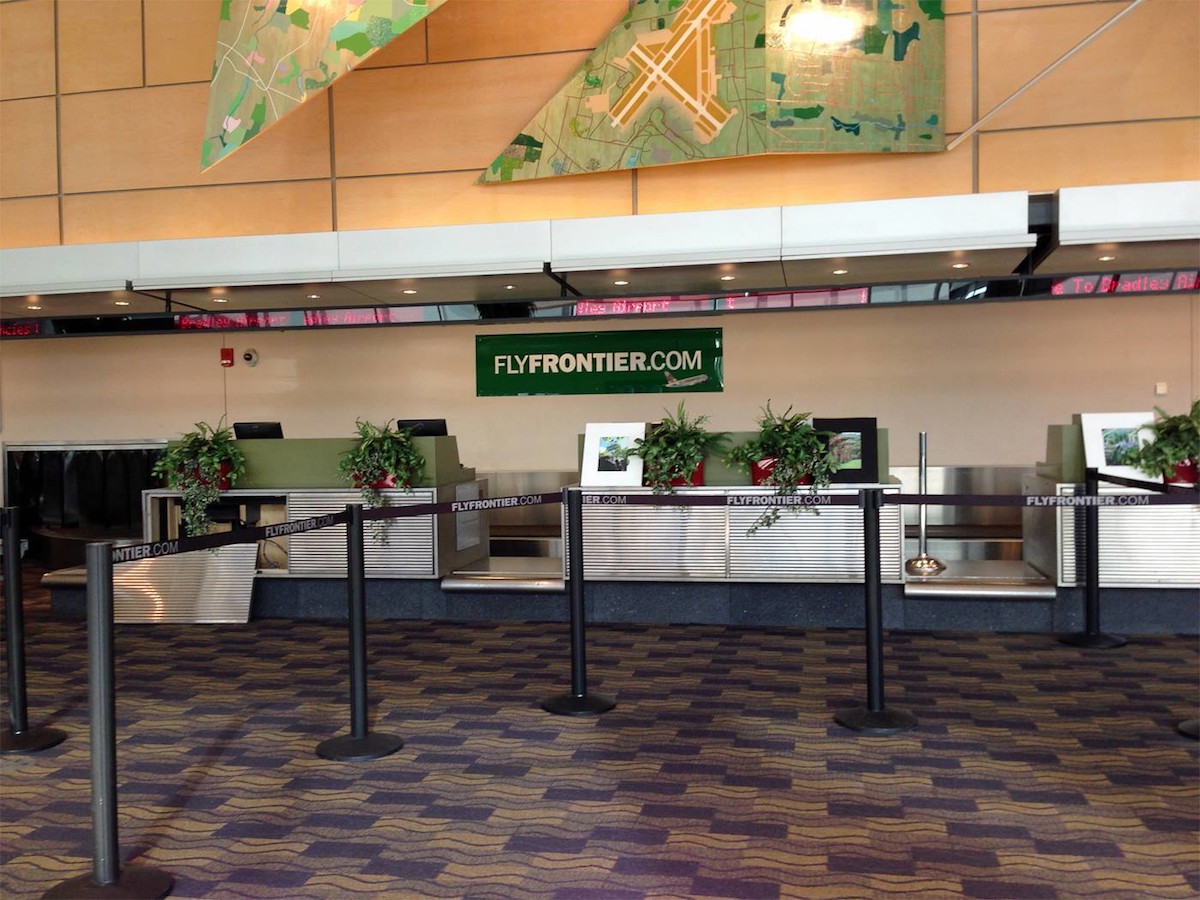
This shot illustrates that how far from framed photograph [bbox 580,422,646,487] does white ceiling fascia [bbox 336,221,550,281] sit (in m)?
1.50

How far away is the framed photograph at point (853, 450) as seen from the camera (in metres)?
6.48

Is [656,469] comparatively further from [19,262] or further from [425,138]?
[19,262]

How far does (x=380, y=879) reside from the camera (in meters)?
3.00

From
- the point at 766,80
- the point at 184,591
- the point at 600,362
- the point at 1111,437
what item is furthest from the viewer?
the point at 600,362

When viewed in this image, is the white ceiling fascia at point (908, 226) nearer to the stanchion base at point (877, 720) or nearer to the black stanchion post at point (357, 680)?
the stanchion base at point (877, 720)

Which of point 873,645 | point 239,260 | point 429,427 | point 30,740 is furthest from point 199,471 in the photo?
point 873,645

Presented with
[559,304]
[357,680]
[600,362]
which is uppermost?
[559,304]

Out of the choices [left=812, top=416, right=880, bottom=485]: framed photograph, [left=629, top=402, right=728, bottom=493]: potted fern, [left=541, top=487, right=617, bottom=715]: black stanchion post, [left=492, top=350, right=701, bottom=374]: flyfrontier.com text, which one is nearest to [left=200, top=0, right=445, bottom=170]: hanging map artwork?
[left=492, top=350, right=701, bottom=374]: flyfrontier.com text

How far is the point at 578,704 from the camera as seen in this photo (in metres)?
4.79

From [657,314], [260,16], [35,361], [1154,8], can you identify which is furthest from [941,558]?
[35,361]

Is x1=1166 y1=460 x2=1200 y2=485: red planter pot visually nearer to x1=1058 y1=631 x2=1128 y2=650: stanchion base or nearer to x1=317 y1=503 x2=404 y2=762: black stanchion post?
x1=1058 y1=631 x2=1128 y2=650: stanchion base

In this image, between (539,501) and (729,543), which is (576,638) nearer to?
(539,501)

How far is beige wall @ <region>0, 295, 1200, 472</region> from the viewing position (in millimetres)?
8727

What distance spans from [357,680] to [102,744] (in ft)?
4.48
